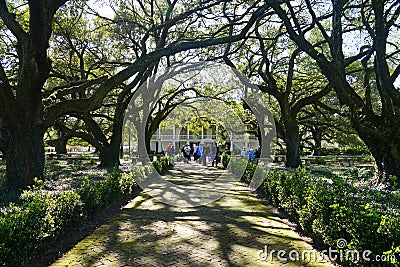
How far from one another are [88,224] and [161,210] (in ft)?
7.13

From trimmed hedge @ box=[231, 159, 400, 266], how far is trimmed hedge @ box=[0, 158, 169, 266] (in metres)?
3.59

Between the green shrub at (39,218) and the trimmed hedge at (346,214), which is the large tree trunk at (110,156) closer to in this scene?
the green shrub at (39,218)

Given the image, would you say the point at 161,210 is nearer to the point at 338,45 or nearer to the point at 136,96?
the point at 338,45

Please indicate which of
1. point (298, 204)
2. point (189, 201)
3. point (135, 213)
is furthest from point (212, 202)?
point (298, 204)

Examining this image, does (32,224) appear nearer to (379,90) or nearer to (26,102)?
(26,102)

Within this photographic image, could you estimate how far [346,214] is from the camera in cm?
427

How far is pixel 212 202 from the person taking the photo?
9.77 metres

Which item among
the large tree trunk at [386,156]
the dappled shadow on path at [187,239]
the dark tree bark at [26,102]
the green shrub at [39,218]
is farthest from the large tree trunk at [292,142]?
the dark tree bark at [26,102]
